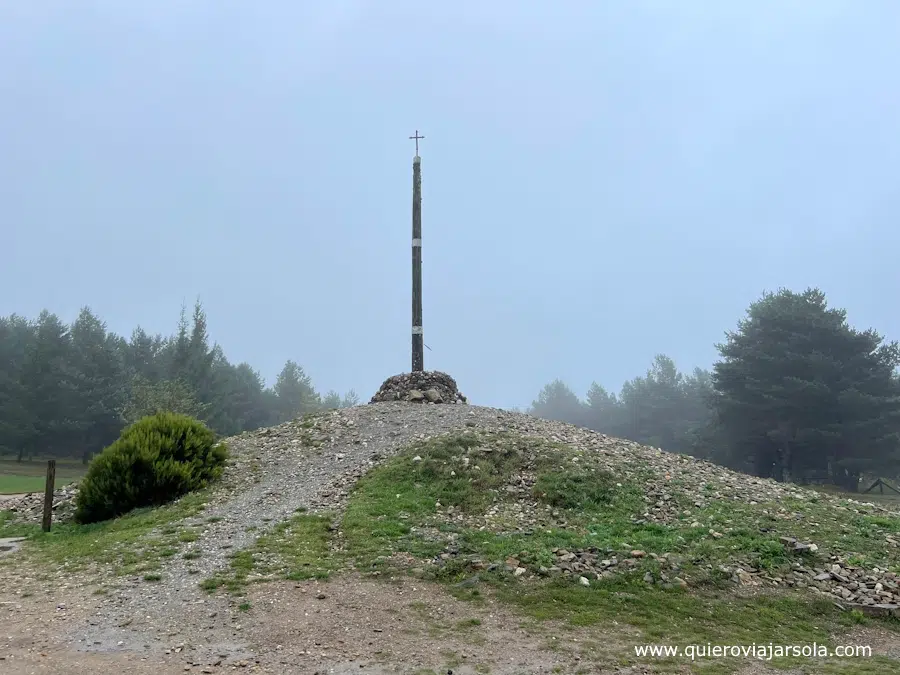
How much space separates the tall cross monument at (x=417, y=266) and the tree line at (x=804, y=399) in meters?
21.6

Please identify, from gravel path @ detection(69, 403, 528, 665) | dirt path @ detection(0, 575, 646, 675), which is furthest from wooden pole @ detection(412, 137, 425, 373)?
dirt path @ detection(0, 575, 646, 675)

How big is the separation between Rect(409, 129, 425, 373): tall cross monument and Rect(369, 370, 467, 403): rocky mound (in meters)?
0.84

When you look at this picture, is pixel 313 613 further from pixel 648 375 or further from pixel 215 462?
→ pixel 648 375

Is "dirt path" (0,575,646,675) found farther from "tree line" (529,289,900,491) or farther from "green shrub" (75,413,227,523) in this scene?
"tree line" (529,289,900,491)

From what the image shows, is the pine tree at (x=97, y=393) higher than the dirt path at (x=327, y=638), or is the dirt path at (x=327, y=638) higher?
the pine tree at (x=97, y=393)

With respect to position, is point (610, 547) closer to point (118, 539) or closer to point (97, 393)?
point (118, 539)

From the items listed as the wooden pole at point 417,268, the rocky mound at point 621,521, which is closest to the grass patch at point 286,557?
the rocky mound at point 621,521

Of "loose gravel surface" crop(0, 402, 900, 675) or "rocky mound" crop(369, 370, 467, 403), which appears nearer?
"loose gravel surface" crop(0, 402, 900, 675)

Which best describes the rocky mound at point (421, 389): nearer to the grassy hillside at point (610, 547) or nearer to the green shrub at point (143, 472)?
the grassy hillside at point (610, 547)

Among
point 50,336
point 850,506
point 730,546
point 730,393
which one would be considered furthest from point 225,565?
point 50,336

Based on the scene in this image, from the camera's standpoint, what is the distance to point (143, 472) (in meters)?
12.7

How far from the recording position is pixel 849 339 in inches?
1378

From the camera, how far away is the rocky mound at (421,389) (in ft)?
65.3

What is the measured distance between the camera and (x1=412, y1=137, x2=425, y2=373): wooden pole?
22.0 metres
